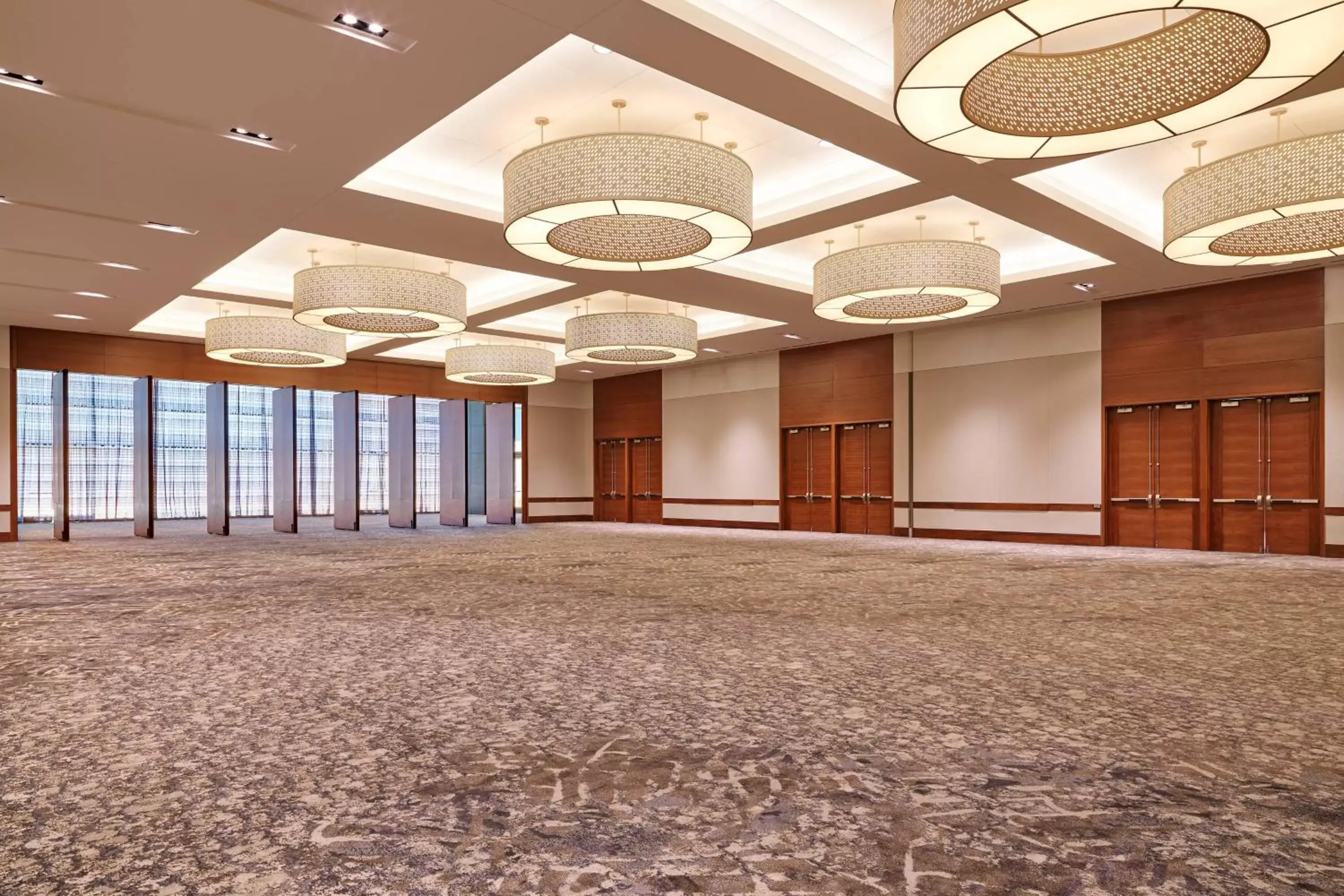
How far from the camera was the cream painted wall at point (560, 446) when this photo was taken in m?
23.9

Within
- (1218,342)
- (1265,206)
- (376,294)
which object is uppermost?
(1265,206)

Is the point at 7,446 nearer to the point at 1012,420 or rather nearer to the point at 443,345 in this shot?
the point at 443,345

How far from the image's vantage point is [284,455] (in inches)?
784

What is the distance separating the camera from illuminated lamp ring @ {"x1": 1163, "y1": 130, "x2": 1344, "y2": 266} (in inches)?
292

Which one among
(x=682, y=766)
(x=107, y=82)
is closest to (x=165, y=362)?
(x=107, y=82)

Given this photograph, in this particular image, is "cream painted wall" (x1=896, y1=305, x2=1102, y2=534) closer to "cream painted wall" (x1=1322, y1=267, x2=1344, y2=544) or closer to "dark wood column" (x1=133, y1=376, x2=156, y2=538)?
"cream painted wall" (x1=1322, y1=267, x2=1344, y2=544)

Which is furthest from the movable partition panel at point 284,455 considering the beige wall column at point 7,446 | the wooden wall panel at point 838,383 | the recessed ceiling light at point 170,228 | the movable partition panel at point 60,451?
the wooden wall panel at point 838,383

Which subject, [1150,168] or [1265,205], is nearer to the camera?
[1265,205]

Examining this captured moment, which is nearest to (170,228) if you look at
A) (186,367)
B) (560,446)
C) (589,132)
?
(589,132)

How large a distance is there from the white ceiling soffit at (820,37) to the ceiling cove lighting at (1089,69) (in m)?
0.89

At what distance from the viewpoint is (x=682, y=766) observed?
3.16m

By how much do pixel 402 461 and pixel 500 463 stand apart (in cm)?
270

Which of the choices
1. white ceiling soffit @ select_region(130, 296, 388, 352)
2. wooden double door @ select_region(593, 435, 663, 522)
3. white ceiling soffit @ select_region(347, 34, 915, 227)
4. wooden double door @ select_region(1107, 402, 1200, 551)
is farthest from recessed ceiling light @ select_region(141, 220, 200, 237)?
wooden double door @ select_region(1107, 402, 1200, 551)

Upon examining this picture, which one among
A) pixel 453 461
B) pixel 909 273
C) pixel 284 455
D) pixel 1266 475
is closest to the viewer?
pixel 909 273
